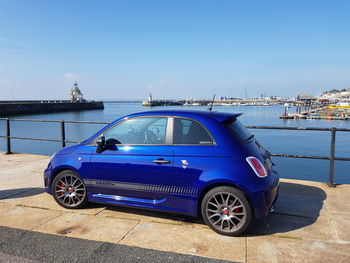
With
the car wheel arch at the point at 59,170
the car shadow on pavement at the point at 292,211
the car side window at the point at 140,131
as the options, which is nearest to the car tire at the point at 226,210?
the car shadow on pavement at the point at 292,211

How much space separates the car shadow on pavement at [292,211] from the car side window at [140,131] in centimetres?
179

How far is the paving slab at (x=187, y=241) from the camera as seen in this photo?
3395 millimetres

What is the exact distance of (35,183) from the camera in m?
6.37

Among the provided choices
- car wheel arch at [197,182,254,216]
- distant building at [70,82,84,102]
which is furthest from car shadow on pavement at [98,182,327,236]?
distant building at [70,82,84,102]

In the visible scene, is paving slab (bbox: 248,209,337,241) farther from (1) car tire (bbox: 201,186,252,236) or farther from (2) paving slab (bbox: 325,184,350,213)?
(2) paving slab (bbox: 325,184,350,213)

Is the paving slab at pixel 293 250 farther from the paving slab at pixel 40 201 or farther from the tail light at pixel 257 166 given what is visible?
the paving slab at pixel 40 201

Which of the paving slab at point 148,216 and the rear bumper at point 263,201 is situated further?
the paving slab at point 148,216

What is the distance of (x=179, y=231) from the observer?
395 centimetres

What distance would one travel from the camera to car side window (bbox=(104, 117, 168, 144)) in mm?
4234

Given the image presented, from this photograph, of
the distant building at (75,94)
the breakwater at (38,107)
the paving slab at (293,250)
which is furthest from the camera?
the distant building at (75,94)

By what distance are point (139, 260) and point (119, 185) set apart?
135 cm

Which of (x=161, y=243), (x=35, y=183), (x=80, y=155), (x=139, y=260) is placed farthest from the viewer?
(x=35, y=183)

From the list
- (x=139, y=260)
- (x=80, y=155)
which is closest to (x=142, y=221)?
(x=139, y=260)

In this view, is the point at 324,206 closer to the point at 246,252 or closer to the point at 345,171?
the point at 246,252
